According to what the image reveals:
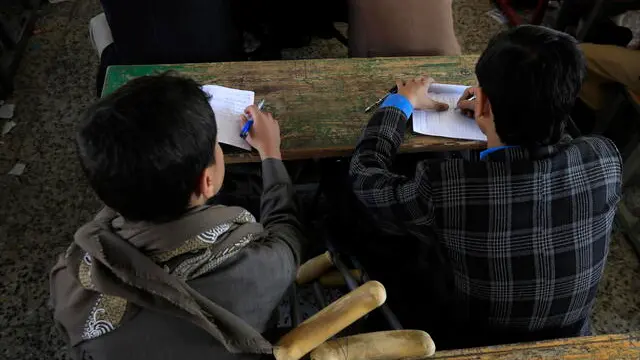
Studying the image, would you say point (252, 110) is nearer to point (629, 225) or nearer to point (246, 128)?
point (246, 128)

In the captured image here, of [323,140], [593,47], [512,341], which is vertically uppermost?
[323,140]

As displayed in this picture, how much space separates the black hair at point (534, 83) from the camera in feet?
3.07

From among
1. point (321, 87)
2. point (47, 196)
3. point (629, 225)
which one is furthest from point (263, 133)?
point (629, 225)

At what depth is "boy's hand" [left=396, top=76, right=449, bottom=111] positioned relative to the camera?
143 centimetres

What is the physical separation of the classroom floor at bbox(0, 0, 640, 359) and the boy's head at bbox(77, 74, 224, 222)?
1225 millimetres

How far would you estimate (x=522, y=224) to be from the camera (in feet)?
3.08

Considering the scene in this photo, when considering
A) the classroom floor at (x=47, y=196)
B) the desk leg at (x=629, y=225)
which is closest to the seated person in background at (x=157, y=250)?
the classroom floor at (x=47, y=196)

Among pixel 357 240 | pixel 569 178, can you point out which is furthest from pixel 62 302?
pixel 569 178

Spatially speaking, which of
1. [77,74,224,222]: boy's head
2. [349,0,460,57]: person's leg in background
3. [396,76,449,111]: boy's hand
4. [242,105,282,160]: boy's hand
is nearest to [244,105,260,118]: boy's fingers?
[242,105,282,160]: boy's hand

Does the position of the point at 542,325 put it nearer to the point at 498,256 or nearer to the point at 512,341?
the point at 512,341

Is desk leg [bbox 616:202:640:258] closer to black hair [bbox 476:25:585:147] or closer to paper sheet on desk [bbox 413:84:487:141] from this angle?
paper sheet on desk [bbox 413:84:487:141]

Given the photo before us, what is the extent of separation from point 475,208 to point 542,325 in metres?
0.33

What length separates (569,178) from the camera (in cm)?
94

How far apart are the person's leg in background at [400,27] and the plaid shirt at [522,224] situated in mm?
905
